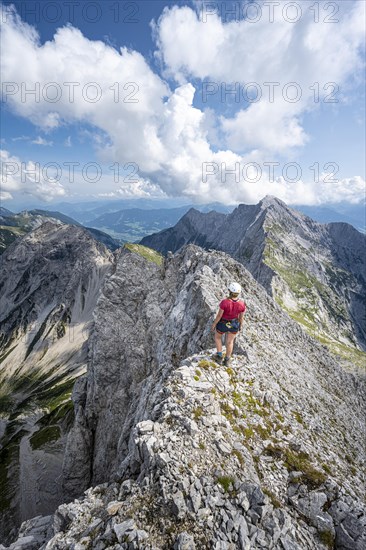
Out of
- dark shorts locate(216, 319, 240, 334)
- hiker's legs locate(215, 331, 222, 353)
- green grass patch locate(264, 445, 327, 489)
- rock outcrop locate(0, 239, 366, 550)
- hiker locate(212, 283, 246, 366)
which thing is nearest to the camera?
rock outcrop locate(0, 239, 366, 550)

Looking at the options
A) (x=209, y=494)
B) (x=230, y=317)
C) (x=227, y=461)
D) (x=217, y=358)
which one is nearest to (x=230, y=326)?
(x=230, y=317)

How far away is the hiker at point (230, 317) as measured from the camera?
18522 millimetres

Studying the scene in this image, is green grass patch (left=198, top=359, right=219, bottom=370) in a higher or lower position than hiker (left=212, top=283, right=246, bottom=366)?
lower

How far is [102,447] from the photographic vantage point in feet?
145

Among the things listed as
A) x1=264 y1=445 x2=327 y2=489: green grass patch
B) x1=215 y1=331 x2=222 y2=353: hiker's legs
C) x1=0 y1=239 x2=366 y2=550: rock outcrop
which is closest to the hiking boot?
x1=215 y1=331 x2=222 y2=353: hiker's legs

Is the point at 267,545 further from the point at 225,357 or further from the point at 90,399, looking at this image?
the point at 90,399

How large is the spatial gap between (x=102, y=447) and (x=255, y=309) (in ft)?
107

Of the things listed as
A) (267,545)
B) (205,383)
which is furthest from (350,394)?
(267,545)

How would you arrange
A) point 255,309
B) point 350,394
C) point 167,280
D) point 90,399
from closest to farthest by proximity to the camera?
point 255,309 < point 350,394 < point 90,399 < point 167,280

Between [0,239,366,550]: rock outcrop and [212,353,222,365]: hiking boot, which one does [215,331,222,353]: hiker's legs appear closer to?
[212,353,222,365]: hiking boot

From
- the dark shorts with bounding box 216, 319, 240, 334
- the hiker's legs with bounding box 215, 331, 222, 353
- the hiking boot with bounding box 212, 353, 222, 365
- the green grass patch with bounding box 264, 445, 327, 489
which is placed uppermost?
the dark shorts with bounding box 216, 319, 240, 334

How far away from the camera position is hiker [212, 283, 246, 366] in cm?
1852

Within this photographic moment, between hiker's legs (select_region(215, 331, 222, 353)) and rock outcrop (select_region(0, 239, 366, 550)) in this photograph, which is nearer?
rock outcrop (select_region(0, 239, 366, 550))

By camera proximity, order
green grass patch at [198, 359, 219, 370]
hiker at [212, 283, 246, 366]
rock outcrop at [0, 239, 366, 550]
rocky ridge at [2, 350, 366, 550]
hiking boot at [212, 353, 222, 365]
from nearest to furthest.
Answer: rocky ridge at [2, 350, 366, 550]
rock outcrop at [0, 239, 366, 550]
hiker at [212, 283, 246, 366]
green grass patch at [198, 359, 219, 370]
hiking boot at [212, 353, 222, 365]
